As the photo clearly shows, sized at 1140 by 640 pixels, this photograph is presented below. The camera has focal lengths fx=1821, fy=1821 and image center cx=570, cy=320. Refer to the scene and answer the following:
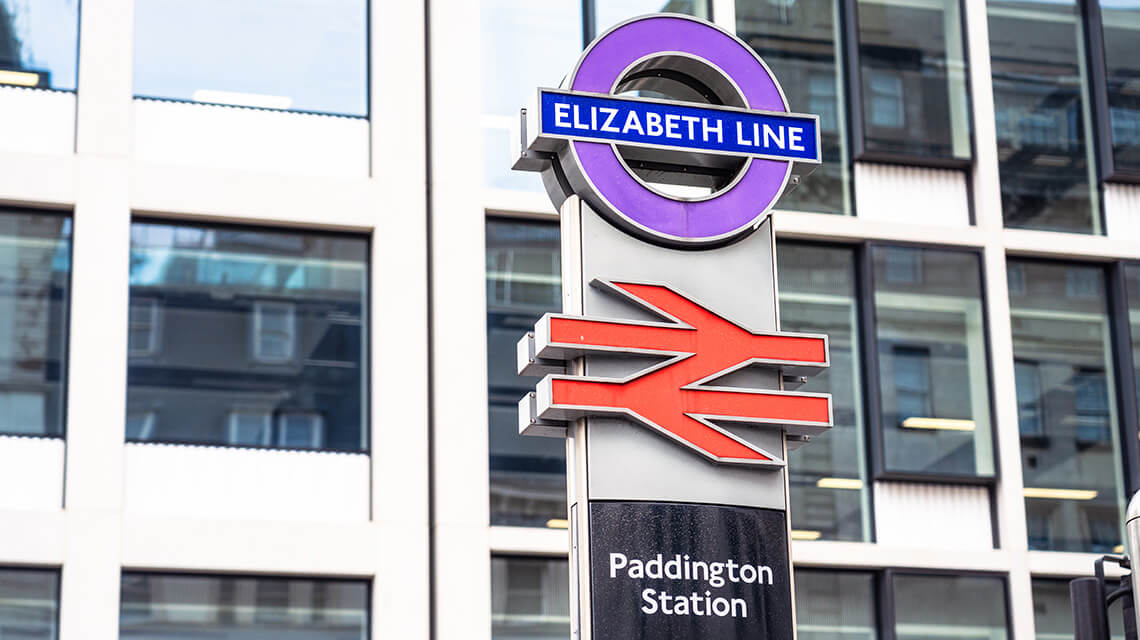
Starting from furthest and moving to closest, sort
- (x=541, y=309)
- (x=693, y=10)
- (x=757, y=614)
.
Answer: (x=693, y=10) < (x=541, y=309) < (x=757, y=614)

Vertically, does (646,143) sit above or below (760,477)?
above

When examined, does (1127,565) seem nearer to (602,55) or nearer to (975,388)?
(602,55)

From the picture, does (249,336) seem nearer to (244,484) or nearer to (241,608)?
(244,484)

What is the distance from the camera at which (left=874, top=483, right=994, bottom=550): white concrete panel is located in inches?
776

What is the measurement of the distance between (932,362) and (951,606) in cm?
273

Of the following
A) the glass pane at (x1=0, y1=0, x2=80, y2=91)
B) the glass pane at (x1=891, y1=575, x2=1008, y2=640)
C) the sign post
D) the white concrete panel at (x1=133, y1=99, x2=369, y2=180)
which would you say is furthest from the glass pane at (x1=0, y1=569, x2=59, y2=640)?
the glass pane at (x1=891, y1=575, x2=1008, y2=640)

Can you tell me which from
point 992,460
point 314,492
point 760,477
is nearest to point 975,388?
point 992,460

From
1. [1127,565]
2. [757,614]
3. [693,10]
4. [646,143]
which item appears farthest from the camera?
[693,10]

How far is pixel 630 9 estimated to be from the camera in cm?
2083

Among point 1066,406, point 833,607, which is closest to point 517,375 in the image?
point 833,607

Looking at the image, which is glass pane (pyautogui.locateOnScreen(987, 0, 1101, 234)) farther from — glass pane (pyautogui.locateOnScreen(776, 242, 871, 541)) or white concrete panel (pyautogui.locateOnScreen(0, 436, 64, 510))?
white concrete panel (pyautogui.locateOnScreen(0, 436, 64, 510))

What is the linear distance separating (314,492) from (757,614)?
25.3 feet

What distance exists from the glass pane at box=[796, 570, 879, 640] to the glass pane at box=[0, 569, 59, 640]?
24.8 feet

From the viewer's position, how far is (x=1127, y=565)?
34.0 ft
